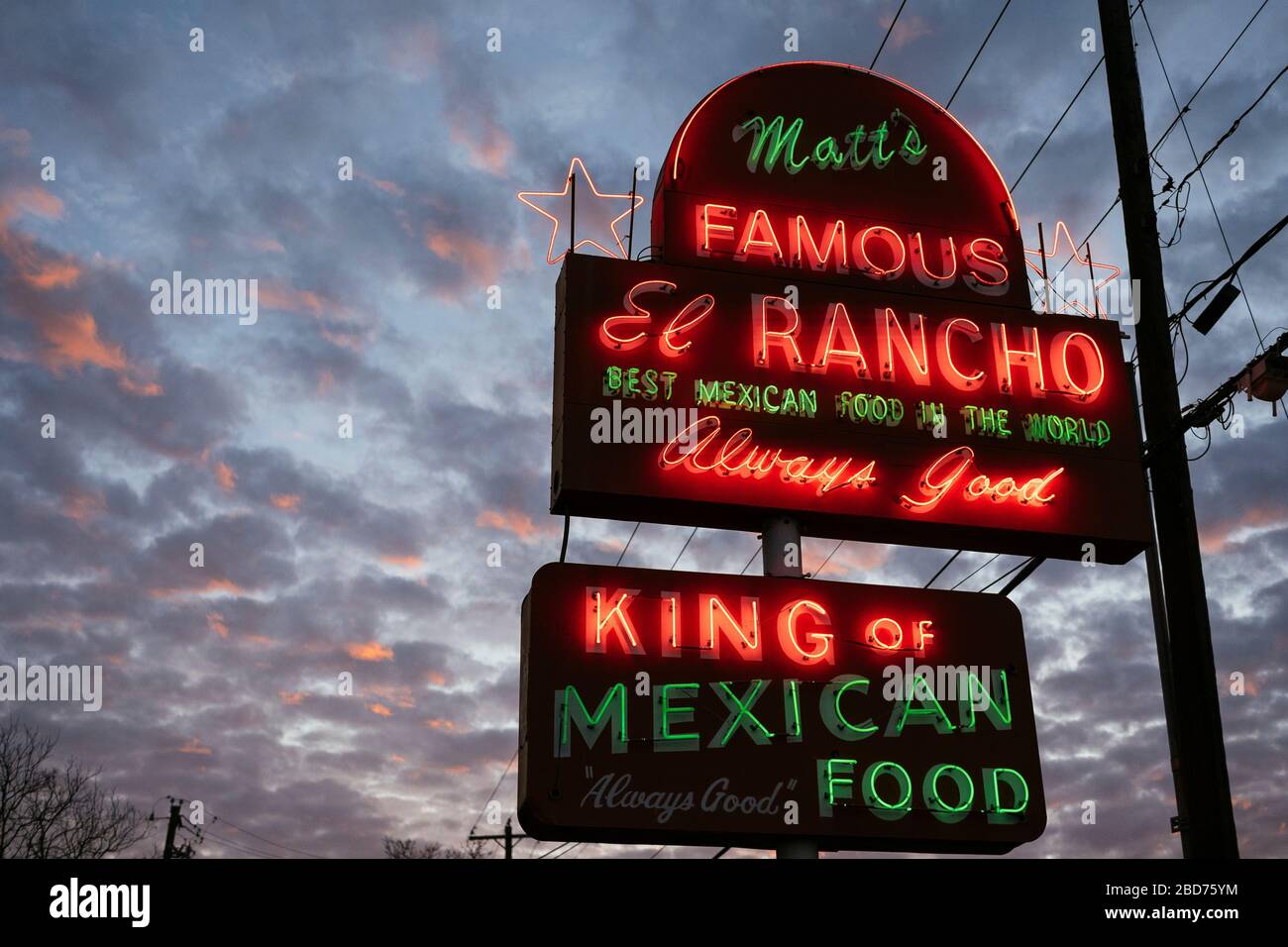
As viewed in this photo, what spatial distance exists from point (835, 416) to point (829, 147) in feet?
11.5

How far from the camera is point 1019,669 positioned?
12258 mm

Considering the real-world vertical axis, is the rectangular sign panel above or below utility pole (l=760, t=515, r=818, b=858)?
above

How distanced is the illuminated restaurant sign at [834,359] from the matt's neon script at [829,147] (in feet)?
0.08

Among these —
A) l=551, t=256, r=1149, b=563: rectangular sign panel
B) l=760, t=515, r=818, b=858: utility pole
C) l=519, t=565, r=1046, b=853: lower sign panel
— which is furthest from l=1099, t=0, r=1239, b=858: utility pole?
l=760, t=515, r=818, b=858: utility pole

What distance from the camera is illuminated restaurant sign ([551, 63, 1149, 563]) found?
480 inches

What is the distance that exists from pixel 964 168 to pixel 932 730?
679 centimetres

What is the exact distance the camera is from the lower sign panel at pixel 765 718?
1077cm

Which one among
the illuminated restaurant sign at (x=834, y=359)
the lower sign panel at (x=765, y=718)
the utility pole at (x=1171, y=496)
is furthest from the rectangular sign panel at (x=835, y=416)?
the utility pole at (x=1171, y=496)

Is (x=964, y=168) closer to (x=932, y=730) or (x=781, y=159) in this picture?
(x=781, y=159)

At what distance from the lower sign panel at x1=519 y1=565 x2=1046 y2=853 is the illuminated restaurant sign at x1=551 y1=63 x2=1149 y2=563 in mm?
1049

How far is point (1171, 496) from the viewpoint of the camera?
9.99m

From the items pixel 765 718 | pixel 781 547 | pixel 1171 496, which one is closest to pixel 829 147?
pixel 781 547

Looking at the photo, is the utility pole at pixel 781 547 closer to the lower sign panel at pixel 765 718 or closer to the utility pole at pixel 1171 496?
the lower sign panel at pixel 765 718

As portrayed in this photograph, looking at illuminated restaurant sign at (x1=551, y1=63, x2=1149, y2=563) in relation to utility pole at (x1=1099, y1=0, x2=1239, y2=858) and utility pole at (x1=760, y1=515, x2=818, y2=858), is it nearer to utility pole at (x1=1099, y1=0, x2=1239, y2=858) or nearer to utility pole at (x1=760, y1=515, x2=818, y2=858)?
utility pole at (x1=760, y1=515, x2=818, y2=858)
